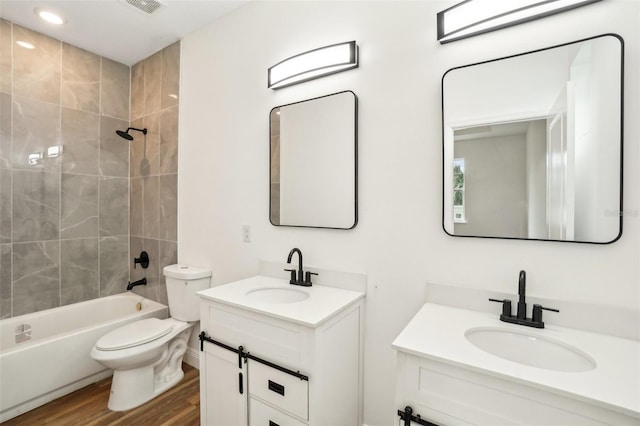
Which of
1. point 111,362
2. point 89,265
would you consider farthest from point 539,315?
point 89,265

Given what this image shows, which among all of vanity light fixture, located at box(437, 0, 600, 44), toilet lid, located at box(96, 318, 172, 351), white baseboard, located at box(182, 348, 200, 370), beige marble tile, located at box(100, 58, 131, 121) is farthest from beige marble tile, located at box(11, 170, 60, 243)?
vanity light fixture, located at box(437, 0, 600, 44)

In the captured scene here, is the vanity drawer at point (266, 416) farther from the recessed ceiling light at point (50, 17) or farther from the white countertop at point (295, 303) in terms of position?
the recessed ceiling light at point (50, 17)

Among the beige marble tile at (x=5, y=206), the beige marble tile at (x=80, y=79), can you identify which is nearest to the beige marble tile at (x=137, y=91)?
the beige marble tile at (x=80, y=79)

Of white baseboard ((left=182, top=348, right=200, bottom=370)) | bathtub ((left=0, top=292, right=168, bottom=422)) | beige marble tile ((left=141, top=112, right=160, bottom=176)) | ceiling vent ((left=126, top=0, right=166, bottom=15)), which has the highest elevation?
ceiling vent ((left=126, top=0, right=166, bottom=15))

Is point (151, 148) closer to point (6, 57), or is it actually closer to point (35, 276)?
point (6, 57)

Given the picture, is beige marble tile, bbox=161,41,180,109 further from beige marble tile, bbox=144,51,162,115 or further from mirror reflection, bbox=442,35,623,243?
mirror reflection, bbox=442,35,623,243

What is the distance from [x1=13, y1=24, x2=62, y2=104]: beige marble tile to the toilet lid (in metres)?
1.92

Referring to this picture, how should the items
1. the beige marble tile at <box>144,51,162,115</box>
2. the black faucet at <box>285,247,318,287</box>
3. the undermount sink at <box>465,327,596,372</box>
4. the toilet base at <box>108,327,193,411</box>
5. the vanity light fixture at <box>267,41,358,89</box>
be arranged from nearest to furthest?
the undermount sink at <box>465,327,596,372</box>, the vanity light fixture at <box>267,41,358,89</box>, the black faucet at <box>285,247,318,287</box>, the toilet base at <box>108,327,193,411</box>, the beige marble tile at <box>144,51,162,115</box>

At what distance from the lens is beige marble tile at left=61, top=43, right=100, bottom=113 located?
8.16 ft

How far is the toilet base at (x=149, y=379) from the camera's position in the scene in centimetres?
189

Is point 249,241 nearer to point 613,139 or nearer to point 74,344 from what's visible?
point 74,344

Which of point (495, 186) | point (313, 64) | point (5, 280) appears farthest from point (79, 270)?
point (495, 186)

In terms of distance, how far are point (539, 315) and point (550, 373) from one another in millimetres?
353

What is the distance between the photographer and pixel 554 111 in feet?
3.69
